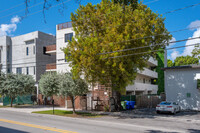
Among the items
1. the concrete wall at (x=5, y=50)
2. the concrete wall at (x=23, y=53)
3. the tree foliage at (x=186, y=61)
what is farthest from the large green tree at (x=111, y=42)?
the tree foliage at (x=186, y=61)

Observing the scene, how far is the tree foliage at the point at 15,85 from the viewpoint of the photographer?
29656mm

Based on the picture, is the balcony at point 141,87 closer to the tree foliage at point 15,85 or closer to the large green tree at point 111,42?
the large green tree at point 111,42

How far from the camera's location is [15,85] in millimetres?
29734

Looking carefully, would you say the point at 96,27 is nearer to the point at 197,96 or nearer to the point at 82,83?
the point at 82,83

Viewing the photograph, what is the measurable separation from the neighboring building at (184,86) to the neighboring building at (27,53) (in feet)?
75.4

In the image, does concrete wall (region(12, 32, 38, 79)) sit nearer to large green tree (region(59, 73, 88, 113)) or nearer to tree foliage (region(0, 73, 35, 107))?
tree foliage (region(0, 73, 35, 107))

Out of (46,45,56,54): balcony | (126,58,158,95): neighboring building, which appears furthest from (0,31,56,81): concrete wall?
(126,58,158,95): neighboring building

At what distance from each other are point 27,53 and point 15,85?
1265 cm

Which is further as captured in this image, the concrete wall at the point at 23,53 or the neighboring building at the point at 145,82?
the concrete wall at the point at 23,53

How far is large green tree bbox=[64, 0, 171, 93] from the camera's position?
19.6 m

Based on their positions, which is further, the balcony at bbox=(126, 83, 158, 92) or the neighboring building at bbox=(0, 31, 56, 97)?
the neighboring building at bbox=(0, 31, 56, 97)

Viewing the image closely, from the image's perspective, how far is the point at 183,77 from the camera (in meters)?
27.2

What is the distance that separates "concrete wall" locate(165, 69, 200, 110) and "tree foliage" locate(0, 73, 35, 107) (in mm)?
19290

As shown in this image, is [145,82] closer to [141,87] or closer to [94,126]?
[141,87]
